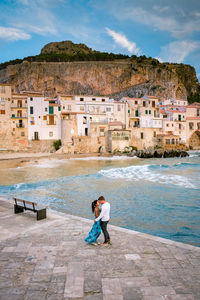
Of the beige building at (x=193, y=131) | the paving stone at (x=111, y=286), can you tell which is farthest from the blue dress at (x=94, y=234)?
the beige building at (x=193, y=131)

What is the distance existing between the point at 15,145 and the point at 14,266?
38615mm

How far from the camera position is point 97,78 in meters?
88.5

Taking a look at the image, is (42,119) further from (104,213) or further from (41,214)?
(104,213)

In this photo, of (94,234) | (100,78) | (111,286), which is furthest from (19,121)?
(100,78)

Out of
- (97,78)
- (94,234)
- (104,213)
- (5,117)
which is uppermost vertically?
(97,78)

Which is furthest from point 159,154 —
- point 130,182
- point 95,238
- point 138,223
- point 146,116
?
point 95,238

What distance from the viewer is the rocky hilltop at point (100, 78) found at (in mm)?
83938

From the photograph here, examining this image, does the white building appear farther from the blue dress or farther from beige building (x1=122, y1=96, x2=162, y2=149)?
the blue dress

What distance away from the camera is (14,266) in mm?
5008

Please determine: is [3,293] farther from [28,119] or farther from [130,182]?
[28,119]

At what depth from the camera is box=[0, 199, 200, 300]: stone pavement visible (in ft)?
13.5

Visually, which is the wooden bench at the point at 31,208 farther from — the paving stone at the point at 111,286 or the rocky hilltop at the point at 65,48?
the rocky hilltop at the point at 65,48

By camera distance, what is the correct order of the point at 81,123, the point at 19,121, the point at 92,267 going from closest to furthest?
the point at 92,267 → the point at 19,121 → the point at 81,123

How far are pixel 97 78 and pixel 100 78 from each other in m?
1.25
